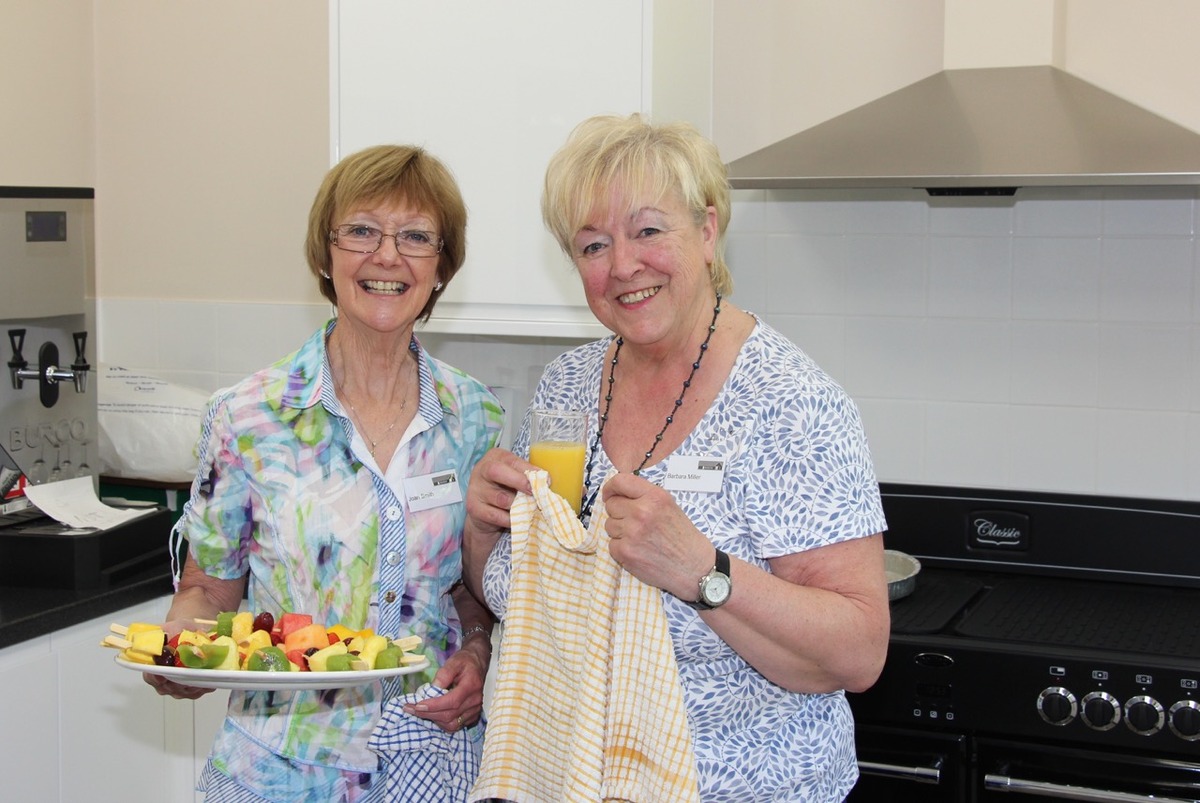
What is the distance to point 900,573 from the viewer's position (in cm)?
254

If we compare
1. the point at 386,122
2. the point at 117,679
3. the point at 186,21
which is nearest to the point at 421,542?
the point at 117,679

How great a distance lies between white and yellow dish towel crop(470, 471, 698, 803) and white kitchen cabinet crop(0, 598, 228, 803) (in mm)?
1049

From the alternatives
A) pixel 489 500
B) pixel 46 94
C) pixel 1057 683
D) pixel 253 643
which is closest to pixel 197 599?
pixel 253 643

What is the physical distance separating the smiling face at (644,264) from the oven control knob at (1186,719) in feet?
3.54

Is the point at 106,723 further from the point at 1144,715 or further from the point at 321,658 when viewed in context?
the point at 1144,715

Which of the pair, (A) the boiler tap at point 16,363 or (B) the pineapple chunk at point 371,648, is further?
(A) the boiler tap at point 16,363

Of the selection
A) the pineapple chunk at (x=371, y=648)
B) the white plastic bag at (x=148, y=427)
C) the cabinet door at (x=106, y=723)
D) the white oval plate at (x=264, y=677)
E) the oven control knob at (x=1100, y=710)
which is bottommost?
the cabinet door at (x=106, y=723)

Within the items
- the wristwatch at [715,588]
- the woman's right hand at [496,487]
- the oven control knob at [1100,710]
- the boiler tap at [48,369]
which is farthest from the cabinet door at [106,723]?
the oven control knob at [1100,710]

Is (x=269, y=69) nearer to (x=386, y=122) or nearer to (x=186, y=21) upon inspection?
(x=186, y=21)

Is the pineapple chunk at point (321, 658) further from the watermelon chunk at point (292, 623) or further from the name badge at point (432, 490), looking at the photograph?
the name badge at point (432, 490)

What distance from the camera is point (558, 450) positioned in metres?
1.52

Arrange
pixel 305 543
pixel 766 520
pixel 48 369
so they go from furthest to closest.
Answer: pixel 48 369 < pixel 305 543 < pixel 766 520

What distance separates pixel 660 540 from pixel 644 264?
366 mm

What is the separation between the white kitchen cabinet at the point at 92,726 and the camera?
227cm
